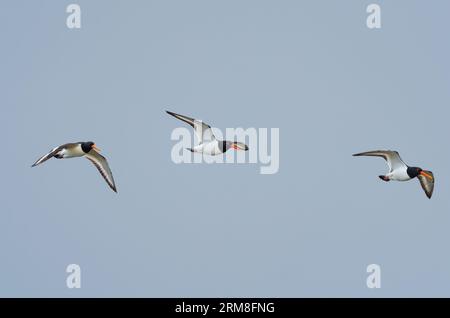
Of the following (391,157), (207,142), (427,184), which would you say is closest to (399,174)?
(391,157)

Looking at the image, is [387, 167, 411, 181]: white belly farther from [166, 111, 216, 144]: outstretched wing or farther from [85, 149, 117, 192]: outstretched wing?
[85, 149, 117, 192]: outstretched wing

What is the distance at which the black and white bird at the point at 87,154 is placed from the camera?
28.7 meters

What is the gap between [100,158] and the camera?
29656 millimetres

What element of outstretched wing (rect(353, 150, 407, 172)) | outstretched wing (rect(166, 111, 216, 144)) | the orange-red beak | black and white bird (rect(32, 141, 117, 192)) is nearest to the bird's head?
black and white bird (rect(32, 141, 117, 192))

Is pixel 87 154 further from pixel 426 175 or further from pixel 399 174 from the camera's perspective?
pixel 426 175

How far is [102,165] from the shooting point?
29.7 m

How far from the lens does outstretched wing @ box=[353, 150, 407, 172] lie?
97.6 feet

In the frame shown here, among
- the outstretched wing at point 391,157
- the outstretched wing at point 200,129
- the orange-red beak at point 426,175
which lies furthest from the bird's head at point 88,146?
the orange-red beak at point 426,175

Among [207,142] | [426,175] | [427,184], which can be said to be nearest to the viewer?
[207,142]

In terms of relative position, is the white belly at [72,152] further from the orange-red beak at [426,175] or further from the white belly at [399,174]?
the orange-red beak at [426,175]

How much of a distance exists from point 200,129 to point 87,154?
10.7 ft
